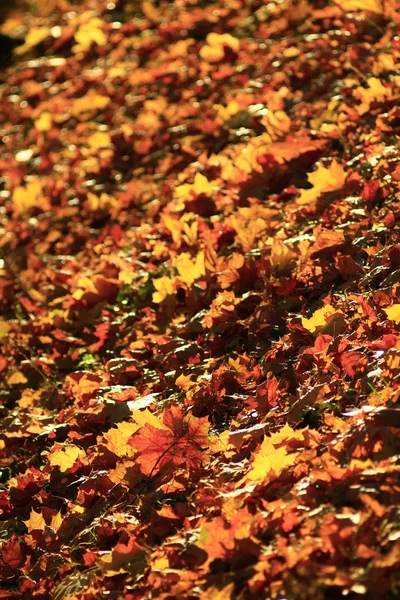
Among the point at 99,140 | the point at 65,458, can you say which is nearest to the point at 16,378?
the point at 65,458

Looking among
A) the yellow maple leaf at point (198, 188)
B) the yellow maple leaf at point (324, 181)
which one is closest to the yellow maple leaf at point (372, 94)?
the yellow maple leaf at point (324, 181)

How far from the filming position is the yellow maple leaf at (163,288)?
11.9 feet

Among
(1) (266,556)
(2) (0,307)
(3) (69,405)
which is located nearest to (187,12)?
(2) (0,307)

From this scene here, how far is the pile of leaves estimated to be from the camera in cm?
212

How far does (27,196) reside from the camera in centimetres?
578

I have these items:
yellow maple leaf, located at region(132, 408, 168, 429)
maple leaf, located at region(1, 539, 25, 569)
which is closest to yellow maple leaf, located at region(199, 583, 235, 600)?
yellow maple leaf, located at region(132, 408, 168, 429)

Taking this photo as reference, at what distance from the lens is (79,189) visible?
5.51 m

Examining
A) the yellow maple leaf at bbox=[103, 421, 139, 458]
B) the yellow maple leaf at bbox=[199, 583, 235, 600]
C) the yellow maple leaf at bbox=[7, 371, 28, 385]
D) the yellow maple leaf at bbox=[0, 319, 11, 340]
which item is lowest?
the yellow maple leaf at bbox=[0, 319, 11, 340]

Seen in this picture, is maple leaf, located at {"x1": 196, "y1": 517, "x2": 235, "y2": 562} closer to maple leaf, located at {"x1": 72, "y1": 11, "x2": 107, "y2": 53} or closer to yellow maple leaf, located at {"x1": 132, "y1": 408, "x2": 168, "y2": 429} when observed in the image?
yellow maple leaf, located at {"x1": 132, "y1": 408, "x2": 168, "y2": 429}

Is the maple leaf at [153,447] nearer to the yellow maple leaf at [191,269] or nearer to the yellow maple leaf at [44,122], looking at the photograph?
the yellow maple leaf at [191,269]

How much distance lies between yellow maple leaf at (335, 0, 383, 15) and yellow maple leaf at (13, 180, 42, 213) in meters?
2.64

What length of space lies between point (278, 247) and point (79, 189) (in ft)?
8.43

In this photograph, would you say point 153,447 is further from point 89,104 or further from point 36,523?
point 89,104

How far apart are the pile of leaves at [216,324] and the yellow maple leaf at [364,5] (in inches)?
0.8
